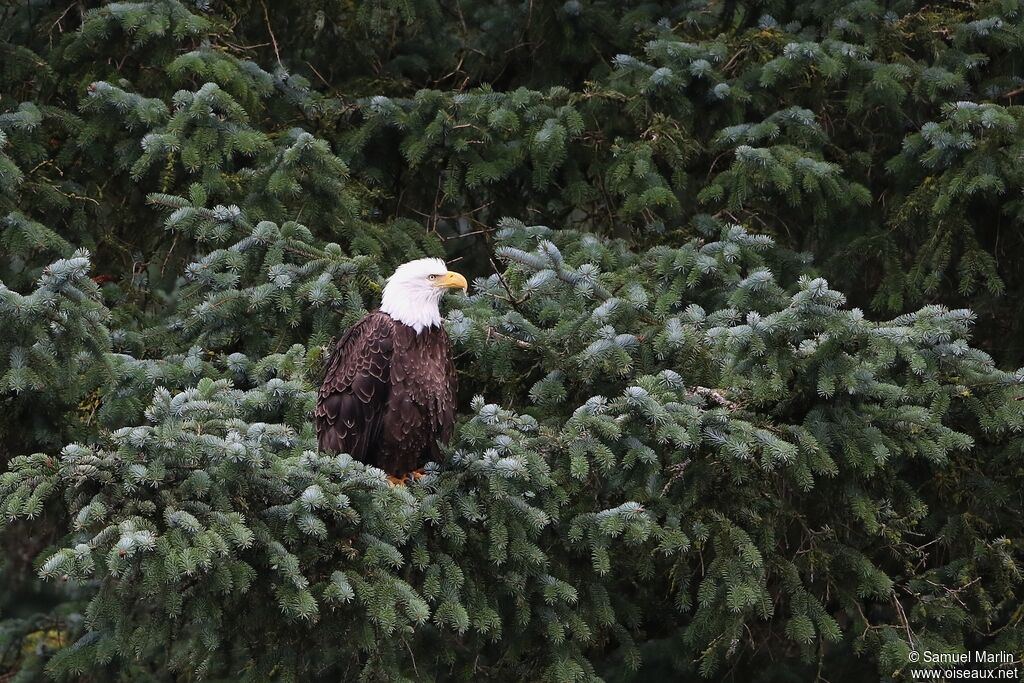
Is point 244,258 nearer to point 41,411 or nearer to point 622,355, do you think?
point 41,411

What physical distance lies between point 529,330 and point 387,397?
672 mm

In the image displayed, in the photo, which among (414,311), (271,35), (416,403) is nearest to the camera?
(416,403)

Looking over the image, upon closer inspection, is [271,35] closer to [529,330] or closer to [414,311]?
[414,311]

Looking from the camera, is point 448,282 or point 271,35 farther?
point 271,35

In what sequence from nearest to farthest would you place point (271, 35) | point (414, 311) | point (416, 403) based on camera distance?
point (416, 403) → point (414, 311) → point (271, 35)

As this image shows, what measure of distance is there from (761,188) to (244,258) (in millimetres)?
2502

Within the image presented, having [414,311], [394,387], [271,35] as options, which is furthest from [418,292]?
[271,35]

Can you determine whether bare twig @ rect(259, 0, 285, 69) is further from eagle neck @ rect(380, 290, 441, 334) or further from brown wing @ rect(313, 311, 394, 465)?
brown wing @ rect(313, 311, 394, 465)

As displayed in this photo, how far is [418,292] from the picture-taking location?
17.8 feet

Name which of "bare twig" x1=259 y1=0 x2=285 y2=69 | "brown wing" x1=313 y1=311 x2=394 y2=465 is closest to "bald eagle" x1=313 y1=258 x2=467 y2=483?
"brown wing" x1=313 y1=311 x2=394 y2=465

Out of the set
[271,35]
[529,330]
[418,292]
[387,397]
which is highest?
[271,35]

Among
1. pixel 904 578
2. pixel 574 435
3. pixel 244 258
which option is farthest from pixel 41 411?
pixel 904 578

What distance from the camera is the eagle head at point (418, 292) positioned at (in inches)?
213

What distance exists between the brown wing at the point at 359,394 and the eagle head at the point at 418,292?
8cm
